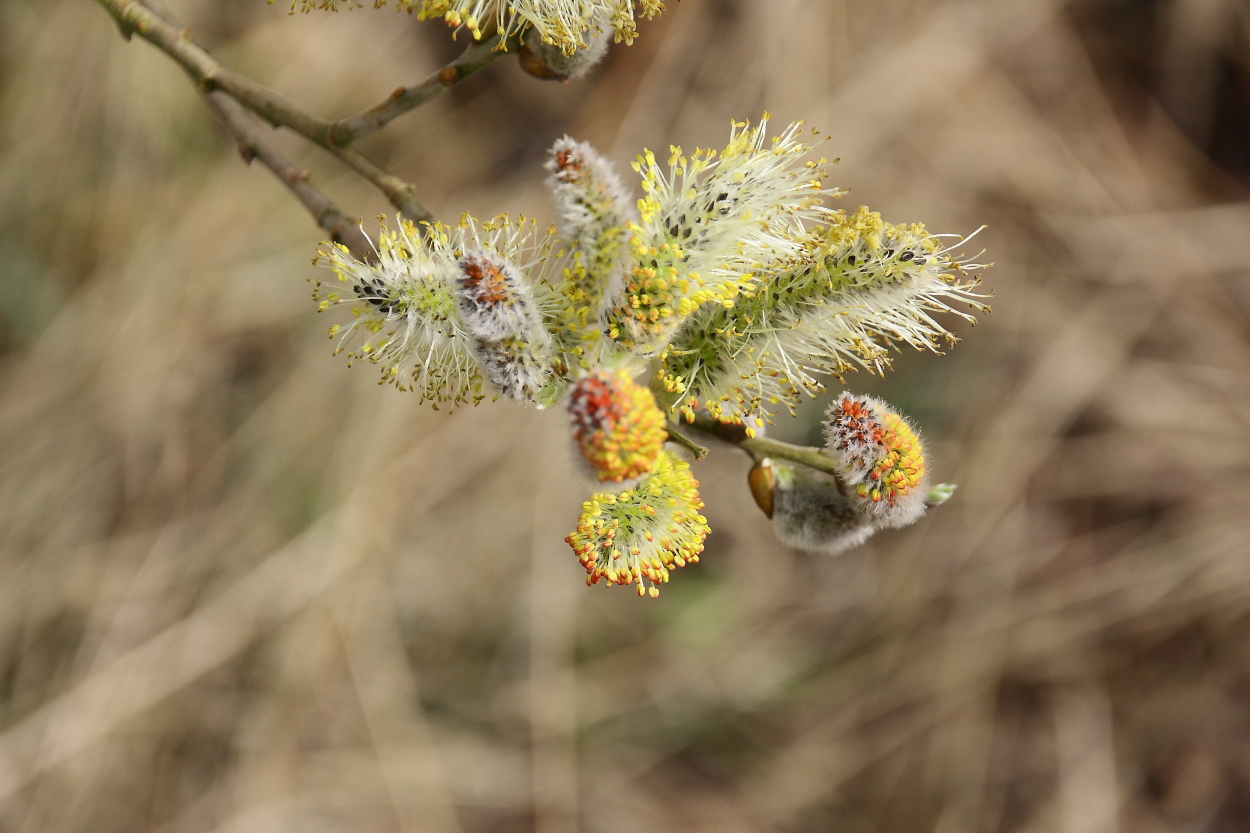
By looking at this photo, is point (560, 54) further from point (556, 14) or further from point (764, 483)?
point (764, 483)

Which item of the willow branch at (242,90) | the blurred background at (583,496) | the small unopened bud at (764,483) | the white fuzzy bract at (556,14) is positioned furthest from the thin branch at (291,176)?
the blurred background at (583,496)

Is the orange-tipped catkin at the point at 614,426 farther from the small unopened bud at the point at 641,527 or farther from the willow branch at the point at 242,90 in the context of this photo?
the willow branch at the point at 242,90

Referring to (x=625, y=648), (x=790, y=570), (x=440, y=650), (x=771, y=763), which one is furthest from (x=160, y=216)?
(x=771, y=763)

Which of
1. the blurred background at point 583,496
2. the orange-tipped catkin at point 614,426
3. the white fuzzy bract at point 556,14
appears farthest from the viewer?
the blurred background at point 583,496

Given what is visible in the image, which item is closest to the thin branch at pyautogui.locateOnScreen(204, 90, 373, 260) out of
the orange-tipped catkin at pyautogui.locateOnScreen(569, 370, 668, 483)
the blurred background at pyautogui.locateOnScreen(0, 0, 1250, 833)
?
the orange-tipped catkin at pyautogui.locateOnScreen(569, 370, 668, 483)

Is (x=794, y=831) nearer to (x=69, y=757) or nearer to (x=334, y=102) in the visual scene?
(x=69, y=757)
